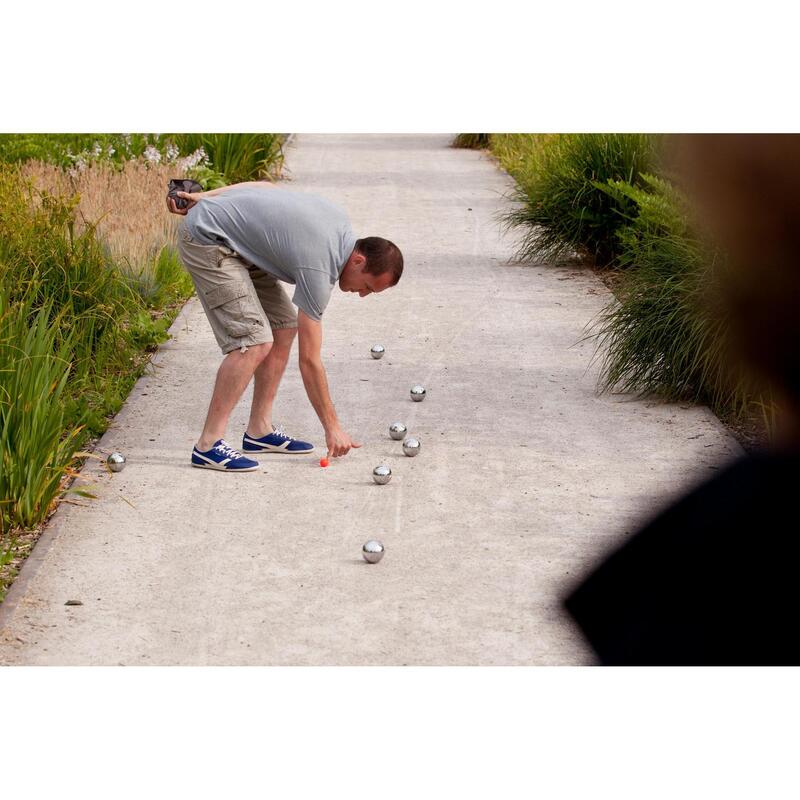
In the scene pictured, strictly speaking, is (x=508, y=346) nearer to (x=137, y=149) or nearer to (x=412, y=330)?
(x=412, y=330)

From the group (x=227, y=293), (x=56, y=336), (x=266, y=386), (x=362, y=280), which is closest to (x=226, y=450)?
(x=266, y=386)

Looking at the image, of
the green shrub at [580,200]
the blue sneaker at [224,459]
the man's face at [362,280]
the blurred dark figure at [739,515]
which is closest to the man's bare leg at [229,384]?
the blue sneaker at [224,459]

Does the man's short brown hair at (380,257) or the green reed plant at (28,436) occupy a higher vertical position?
the man's short brown hair at (380,257)

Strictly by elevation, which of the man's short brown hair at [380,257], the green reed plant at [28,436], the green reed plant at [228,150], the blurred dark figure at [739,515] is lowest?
the green reed plant at [228,150]

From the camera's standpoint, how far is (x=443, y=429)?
7148 millimetres

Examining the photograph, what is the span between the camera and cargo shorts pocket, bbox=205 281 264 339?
20.4ft

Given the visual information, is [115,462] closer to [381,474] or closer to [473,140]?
[381,474]

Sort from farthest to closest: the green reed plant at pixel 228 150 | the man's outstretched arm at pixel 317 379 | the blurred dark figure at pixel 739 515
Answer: the green reed plant at pixel 228 150
the man's outstretched arm at pixel 317 379
the blurred dark figure at pixel 739 515

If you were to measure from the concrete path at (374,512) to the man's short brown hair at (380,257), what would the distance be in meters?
1.12

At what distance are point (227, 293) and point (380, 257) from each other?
0.84 metres

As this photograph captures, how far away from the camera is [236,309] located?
6.24 m

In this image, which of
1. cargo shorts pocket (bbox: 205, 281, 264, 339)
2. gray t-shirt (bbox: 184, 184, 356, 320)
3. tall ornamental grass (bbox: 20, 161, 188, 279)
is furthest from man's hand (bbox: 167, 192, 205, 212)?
tall ornamental grass (bbox: 20, 161, 188, 279)

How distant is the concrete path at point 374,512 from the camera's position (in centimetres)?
466

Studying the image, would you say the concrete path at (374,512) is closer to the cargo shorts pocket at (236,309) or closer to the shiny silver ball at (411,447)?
the shiny silver ball at (411,447)
